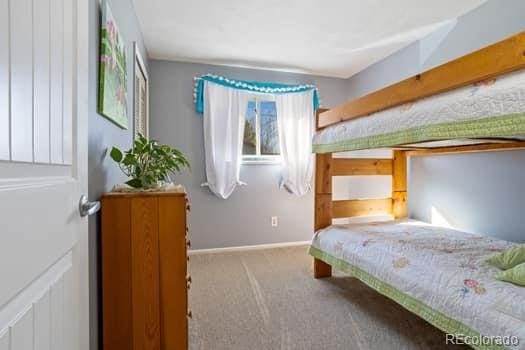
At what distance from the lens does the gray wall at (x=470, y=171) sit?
2033mm

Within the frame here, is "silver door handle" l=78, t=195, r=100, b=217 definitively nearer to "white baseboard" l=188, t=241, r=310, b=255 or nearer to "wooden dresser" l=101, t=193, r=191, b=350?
"wooden dresser" l=101, t=193, r=191, b=350

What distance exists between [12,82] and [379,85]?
11.2ft

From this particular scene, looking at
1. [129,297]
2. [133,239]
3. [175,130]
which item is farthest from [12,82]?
[175,130]

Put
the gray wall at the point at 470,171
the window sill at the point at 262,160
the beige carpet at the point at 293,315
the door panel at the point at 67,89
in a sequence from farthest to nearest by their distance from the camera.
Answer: the window sill at the point at 262,160 < the gray wall at the point at 470,171 < the beige carpet at the point at 293,315 < the door panel at the point at 67,89

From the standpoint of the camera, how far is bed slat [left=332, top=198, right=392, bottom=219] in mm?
2594

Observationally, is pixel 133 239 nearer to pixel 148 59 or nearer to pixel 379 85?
pixel 148 59

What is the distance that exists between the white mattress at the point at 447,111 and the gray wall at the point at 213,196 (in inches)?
62.4

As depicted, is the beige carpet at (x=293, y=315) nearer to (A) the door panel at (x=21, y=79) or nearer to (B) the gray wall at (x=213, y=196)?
(B) the gray wall at (x=213, y=196)

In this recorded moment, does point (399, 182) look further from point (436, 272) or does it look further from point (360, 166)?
point (436, 272)

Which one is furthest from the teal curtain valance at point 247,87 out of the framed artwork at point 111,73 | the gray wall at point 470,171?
the framed artwork at point 111,73

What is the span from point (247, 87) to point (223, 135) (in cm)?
63

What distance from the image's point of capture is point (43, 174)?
609 millimetres

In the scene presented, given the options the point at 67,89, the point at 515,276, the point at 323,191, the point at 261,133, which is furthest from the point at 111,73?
the point at 261,133

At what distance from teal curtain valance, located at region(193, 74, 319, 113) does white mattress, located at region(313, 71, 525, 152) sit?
154cm
